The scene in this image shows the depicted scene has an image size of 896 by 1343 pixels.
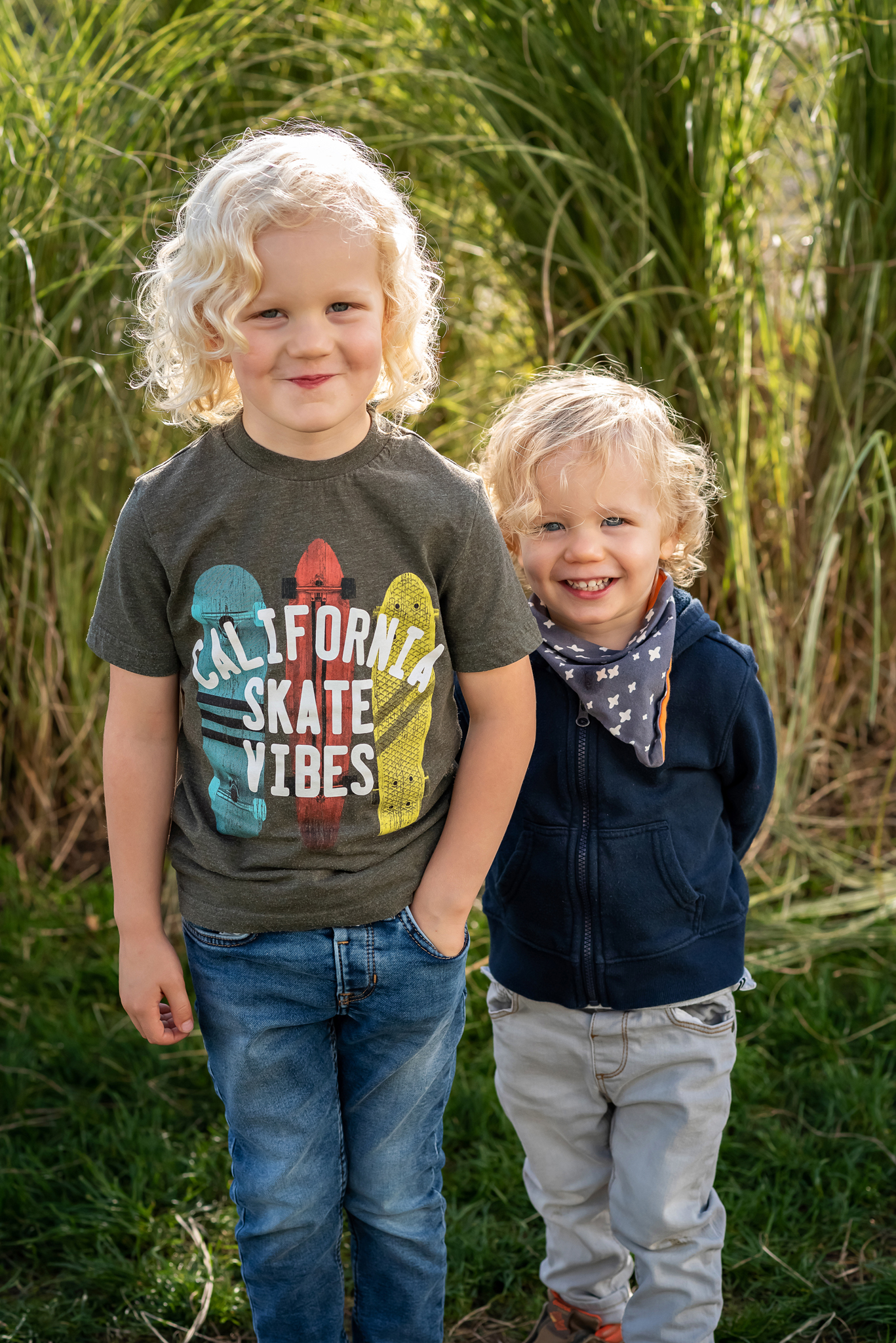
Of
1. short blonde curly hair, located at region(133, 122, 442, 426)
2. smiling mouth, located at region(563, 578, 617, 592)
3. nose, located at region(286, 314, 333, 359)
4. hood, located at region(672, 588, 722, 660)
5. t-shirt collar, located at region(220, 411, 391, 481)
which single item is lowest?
hood, located at region(672, 588, 722, 660)

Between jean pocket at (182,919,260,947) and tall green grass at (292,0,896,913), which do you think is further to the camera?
tall green grass at (292,0,896,913)

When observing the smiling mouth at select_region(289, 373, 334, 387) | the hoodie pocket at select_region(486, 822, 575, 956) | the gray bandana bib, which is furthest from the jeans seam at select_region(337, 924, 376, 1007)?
the smiling mouth at select_region(289, 373, 334, 387)

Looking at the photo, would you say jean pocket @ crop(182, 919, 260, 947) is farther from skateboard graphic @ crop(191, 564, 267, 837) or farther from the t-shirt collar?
the t-shirt collar

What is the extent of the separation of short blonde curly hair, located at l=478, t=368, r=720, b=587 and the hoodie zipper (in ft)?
0.95

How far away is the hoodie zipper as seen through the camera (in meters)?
1.53

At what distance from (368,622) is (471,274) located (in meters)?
2.21

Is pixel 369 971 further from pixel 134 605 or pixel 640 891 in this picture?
pixel 134 605

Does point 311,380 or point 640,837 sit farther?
point 640,837

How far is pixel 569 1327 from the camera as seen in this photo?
1.71 m

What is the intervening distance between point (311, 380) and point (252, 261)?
0.13 meters

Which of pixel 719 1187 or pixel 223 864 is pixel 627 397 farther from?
pixel 719 1187

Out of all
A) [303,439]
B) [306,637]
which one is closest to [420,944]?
[306,637]

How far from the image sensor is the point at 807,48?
2.74m

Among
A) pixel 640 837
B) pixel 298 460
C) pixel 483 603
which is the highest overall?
pixel 298 460
